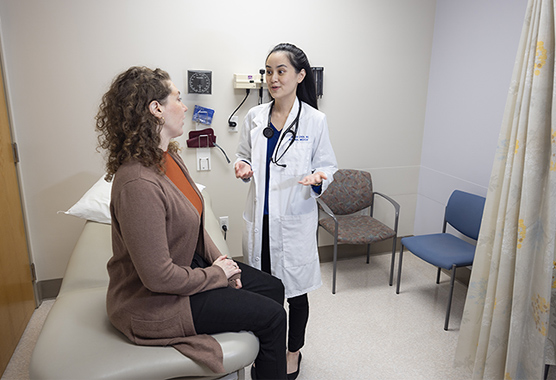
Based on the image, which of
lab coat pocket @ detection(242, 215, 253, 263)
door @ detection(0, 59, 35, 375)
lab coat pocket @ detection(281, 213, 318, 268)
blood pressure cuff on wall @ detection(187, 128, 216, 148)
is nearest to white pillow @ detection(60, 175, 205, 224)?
door @ detection(0, 59, 35, 375)

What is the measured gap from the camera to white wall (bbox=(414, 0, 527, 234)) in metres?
2.72

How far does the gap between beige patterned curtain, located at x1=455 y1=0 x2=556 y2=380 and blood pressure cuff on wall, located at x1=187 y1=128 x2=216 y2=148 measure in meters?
1.77

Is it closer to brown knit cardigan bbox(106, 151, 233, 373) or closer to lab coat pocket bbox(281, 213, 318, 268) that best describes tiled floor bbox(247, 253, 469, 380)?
lab coat pocket bbox(281, 213, 318, 268)

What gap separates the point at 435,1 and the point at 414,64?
0.49 m

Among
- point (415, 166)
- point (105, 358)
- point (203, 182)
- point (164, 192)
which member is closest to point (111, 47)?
point (203, 182)

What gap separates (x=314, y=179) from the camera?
183cm

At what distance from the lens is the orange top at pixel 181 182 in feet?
4.90

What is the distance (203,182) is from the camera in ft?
9.76

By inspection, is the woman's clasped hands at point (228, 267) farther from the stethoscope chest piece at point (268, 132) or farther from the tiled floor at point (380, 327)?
the tiled floor at point (380, 327)

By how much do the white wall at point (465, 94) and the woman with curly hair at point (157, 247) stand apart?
7.04ft

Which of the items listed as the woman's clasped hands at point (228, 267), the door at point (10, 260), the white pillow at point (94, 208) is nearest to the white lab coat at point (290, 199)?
the woman's clasped hands at point (228, 267)

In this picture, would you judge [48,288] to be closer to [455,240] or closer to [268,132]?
[268,132]

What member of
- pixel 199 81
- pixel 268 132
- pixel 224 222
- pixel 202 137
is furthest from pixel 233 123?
pixel 268 132

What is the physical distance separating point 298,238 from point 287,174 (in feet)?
1.00
